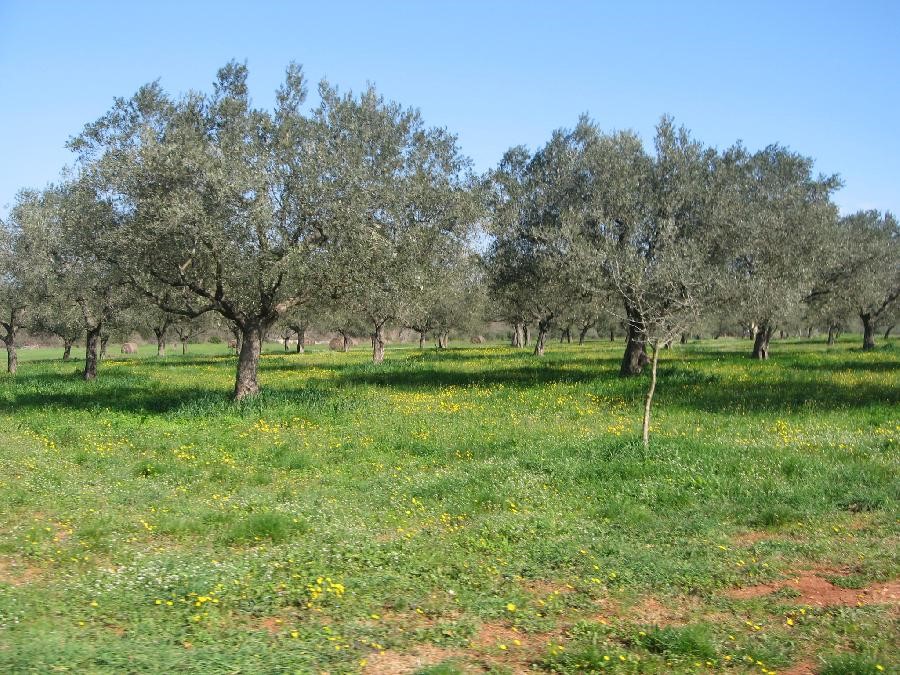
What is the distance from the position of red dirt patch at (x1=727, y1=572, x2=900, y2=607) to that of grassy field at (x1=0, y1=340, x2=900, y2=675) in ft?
0.12

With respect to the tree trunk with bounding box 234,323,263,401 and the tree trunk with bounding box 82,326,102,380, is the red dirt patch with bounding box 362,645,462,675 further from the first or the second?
the tree trunk with bounding box 82,326,102,380

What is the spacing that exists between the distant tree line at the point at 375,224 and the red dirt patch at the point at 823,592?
6.47 meters

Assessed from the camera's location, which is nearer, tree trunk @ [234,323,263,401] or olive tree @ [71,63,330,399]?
olive tree @ [71,63,330,399]

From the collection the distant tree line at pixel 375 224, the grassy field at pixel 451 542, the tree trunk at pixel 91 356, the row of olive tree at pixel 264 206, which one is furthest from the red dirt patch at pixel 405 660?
the tree trunk at pixel 91 356

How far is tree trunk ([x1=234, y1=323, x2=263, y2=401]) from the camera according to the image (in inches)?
829

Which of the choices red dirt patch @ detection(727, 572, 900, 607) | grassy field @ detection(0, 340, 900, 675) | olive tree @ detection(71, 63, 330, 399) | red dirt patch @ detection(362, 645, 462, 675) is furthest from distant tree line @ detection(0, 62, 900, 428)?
red dirt patch @ detection(362, 645, 462, 675)

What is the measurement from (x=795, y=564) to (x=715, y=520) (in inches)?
66.4

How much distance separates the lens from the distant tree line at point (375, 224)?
18.9 metres

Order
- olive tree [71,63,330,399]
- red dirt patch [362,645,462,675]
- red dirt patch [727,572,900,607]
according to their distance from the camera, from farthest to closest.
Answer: olive tree [71,63,330,399] < red dirt patch [727,572,900,607] < red dirt patch [362,645,462,675]

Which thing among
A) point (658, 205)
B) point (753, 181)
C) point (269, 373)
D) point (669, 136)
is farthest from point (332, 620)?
point (753, 181)

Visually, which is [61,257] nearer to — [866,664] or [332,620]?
[332,620]

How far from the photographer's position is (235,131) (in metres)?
19.8

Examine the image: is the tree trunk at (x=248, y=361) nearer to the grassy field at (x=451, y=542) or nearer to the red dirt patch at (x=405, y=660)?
the grassy field at (x=451, y=542)

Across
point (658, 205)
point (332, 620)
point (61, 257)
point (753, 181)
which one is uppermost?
point (753, 181)
